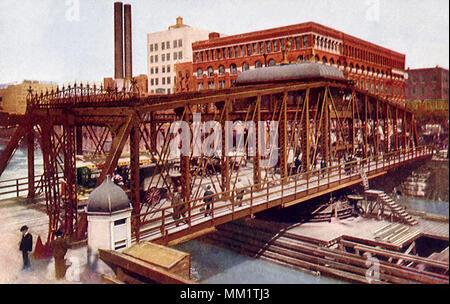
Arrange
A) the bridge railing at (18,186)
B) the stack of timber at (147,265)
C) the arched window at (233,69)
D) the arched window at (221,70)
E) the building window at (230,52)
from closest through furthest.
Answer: the stack of timber at (147,265)
the bridge railing at (18,186)
the building window at (230,52)
the arched window at (233,69)
the arched window at (221,70)

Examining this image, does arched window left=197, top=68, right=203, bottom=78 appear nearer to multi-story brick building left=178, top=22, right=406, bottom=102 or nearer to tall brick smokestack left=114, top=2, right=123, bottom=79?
multi-story brick building left=178, top=22, right=406, bottom=102

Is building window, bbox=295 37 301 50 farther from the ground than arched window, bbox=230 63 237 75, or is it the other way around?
building window, bbox=295 37 301 50

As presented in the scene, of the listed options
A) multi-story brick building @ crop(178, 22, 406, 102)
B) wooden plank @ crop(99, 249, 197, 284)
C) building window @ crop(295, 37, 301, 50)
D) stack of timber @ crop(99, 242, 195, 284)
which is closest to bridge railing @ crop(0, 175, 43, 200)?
wooden plank @ crop(99, 249, 197, 284)

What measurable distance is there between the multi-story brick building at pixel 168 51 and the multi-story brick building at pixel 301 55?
13.4 feet

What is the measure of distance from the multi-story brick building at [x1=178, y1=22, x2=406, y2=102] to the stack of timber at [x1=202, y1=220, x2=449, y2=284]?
27418mm

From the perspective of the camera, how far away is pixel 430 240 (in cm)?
2823

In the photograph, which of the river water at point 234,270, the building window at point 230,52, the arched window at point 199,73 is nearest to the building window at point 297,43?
the building window at point 230,52

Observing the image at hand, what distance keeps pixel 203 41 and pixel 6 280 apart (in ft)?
166

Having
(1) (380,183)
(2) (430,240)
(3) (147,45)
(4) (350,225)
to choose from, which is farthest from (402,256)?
(3) (147,45)

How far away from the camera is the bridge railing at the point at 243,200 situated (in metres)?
16.3

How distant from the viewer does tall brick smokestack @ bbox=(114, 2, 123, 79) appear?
49688 millimetres

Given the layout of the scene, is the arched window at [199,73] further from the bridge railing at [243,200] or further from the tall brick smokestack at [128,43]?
the bridge railing at [243,200]
